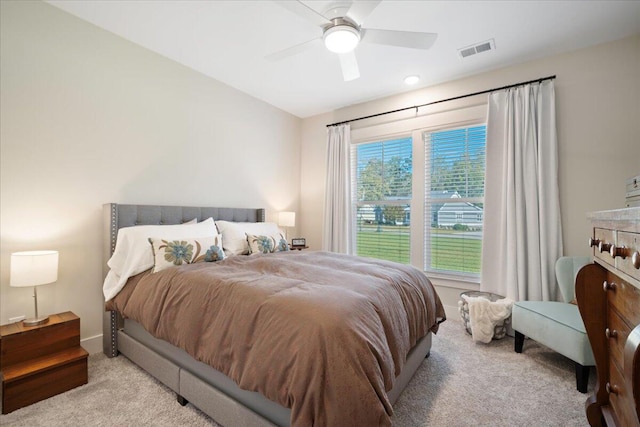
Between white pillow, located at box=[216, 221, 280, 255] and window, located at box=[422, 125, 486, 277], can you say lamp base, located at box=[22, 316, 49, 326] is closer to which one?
white pillow, located at box=[216, 221, 280, 255]

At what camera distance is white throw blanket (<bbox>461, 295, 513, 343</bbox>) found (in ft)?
8.56

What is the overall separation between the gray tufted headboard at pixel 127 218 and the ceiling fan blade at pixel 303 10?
6.92 ft

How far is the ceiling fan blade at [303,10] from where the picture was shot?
5.86ft

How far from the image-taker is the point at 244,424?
4.57 feet

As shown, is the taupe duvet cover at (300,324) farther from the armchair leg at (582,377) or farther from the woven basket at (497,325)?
the armchair leg at (582,377)

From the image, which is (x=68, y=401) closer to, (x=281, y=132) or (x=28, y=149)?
(x=28, y=149)

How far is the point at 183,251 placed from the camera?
2.33 metres

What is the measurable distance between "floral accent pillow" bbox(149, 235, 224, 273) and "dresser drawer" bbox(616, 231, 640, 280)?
8.26 feet

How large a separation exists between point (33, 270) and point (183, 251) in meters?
0.90

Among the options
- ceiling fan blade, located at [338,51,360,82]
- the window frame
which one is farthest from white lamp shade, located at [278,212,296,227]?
ceiling fan blade, located at [338,51,360,82]

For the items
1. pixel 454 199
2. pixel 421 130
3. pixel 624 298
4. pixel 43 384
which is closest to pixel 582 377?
pixel 624 298

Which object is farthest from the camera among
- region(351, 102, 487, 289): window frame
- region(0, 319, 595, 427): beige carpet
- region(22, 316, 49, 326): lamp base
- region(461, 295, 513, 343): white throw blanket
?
region(351, 102, 487, 289): window frame

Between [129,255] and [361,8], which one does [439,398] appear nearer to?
[129,255]

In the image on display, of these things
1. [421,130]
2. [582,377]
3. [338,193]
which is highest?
[421,130]
